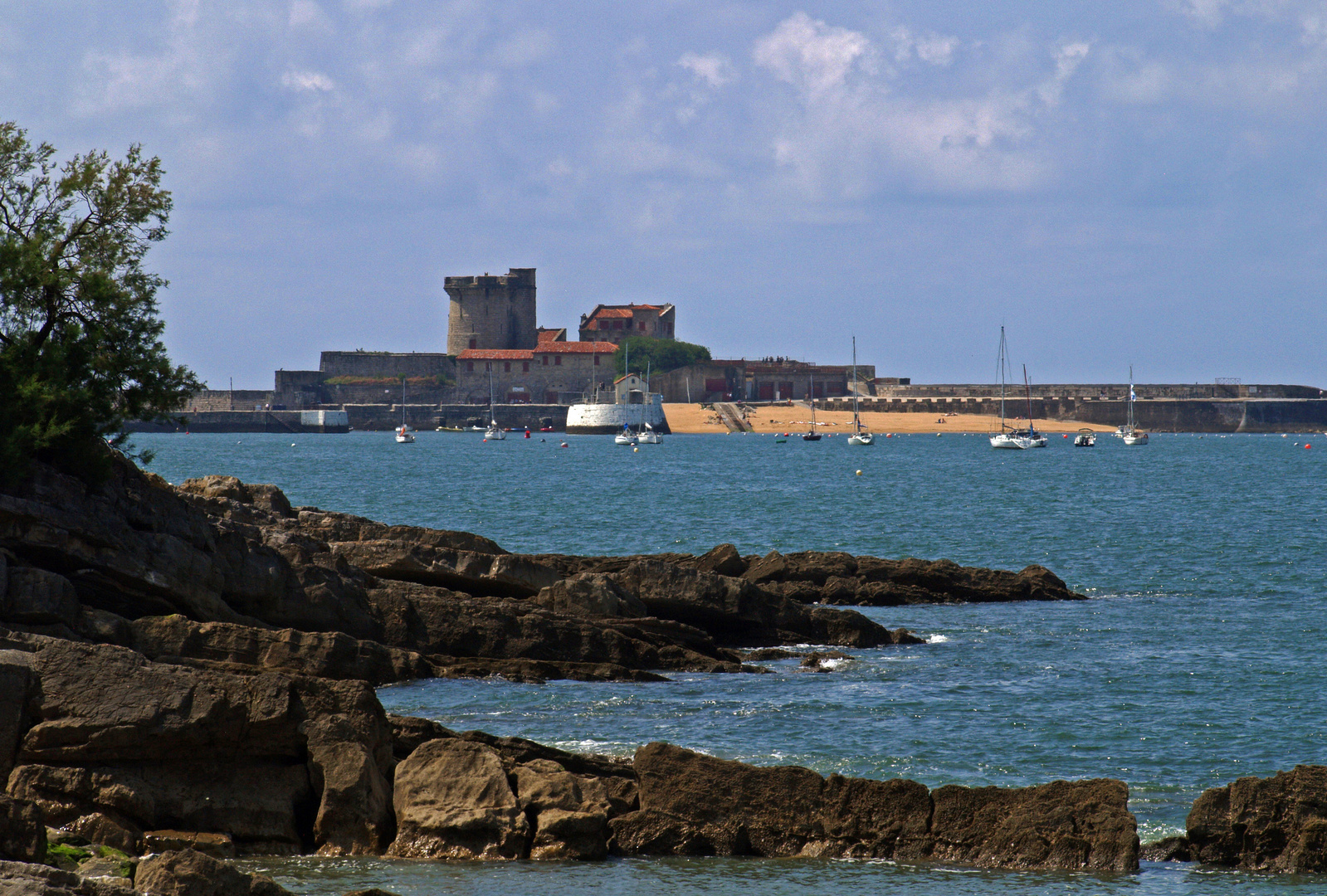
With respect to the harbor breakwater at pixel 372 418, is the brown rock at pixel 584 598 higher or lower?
lower

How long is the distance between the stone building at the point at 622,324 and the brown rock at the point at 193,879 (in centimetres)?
11586

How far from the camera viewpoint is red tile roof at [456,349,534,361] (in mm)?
117062

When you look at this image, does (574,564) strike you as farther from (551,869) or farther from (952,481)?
(952,481)

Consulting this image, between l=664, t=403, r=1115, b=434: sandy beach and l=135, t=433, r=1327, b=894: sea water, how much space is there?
58.5 m

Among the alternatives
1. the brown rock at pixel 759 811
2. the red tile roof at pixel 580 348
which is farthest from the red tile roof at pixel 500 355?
the brown rock at pixel 759 811

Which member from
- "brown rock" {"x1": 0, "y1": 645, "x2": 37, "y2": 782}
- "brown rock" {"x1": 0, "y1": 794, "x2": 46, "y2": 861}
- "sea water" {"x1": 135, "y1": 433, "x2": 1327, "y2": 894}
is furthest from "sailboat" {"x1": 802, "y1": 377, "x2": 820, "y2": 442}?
"brown rock" {"x1": 0, "y1": 794, "x2": 46, "y2": 861}

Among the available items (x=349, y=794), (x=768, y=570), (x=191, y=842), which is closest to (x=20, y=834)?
(x=191, y=842)

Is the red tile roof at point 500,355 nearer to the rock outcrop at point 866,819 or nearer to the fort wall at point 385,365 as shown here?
the fort wall at point 385,365

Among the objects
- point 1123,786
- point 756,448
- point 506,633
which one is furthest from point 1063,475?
point 1123,786

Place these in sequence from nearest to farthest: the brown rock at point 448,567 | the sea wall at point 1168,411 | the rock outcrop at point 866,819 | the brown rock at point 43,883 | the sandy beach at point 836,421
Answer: the brown rock at point 43,883
the rock outcrop at point 866,819
the brown rock at point 448,567
the sandy beach at point 836,421
the sea wall at point 1168,411

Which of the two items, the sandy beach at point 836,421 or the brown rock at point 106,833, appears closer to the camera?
the brown rock at point 106,833

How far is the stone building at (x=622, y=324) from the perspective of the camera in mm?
123438

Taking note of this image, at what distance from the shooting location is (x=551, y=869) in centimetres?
904

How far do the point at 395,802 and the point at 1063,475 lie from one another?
5979 cm
